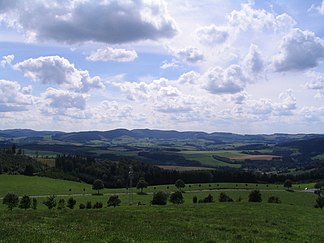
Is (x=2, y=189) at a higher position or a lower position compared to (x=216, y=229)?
lower

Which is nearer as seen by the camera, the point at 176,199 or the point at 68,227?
the point at 68,227

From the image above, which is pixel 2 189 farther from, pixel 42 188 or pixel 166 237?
pixel 166 237

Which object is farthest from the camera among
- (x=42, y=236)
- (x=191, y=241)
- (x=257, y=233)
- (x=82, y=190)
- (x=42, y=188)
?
(x=82, y=190)

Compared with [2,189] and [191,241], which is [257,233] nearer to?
[191,241]

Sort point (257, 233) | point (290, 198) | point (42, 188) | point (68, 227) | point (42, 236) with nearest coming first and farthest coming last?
point (42, 236) < point (68, 227) < point (257, 233) < point (290, 198) < point (42, 188)

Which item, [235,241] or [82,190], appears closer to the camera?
[235,241]

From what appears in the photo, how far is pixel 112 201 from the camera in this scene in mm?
87688

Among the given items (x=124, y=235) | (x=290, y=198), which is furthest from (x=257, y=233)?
(x=290, y=198)

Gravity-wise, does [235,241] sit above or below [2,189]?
above

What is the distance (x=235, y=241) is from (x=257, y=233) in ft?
18.5

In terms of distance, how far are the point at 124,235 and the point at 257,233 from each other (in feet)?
35.2

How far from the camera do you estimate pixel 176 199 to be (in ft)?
300

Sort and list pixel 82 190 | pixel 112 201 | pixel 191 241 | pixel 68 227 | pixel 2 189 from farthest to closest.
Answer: pixel 82 190 → pixel 2 189 → pixel 112 201 → pixel 68 227 → pixel 191 241

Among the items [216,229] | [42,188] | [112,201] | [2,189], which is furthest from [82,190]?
[216,229]
